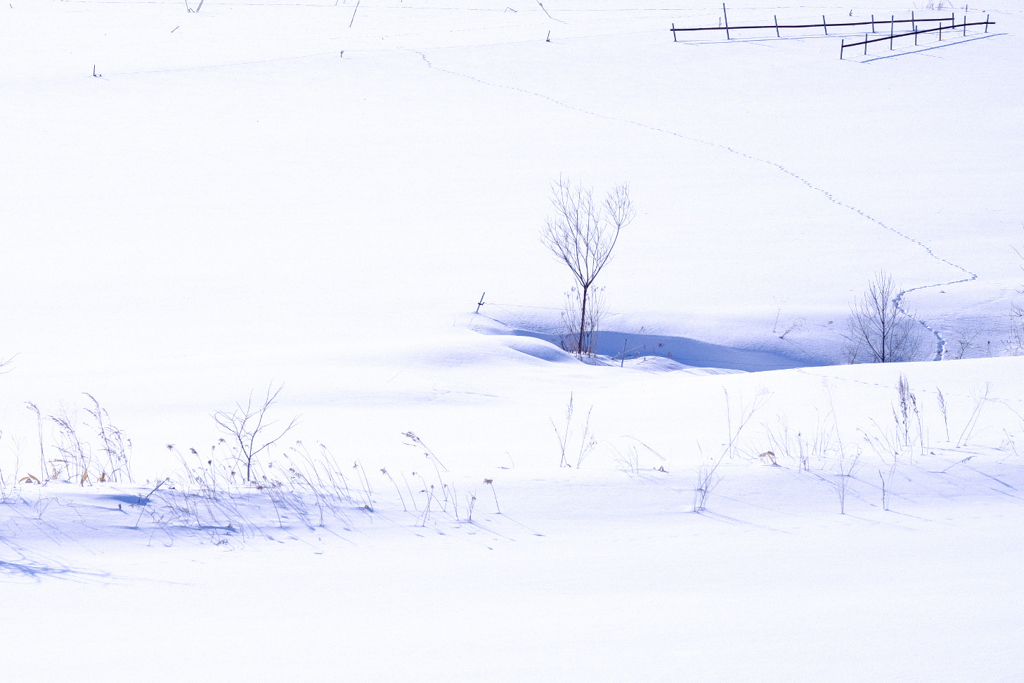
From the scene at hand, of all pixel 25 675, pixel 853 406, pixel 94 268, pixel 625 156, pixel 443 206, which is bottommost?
pixel 25 675

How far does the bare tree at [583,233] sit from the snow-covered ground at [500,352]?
471 mm

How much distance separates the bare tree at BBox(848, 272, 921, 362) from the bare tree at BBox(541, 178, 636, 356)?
3.91 m

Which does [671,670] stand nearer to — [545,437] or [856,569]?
[856,569]

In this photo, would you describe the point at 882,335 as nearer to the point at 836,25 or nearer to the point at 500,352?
the point at 500,352

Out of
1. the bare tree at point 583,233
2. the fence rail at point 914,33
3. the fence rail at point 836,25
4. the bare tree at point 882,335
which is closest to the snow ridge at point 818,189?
the bare tree at point 882,335

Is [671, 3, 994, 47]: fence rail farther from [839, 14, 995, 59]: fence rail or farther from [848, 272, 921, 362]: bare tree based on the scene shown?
[848, 272, 921, 362]: bare tree

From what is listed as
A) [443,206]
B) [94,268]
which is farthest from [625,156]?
[94,268]

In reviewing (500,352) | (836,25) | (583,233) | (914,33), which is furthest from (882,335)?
(836,25)

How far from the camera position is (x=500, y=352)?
1091 centimetres

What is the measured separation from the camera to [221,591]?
362cm

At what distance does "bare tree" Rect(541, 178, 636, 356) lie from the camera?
47.0 ft

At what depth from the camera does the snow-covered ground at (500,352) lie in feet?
11.2

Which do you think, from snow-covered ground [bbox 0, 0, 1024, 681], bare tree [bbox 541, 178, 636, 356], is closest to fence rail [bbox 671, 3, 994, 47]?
snow-covered ground [bbox 0, 0, 1024, 681]

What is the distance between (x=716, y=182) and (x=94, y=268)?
46.1 feet
